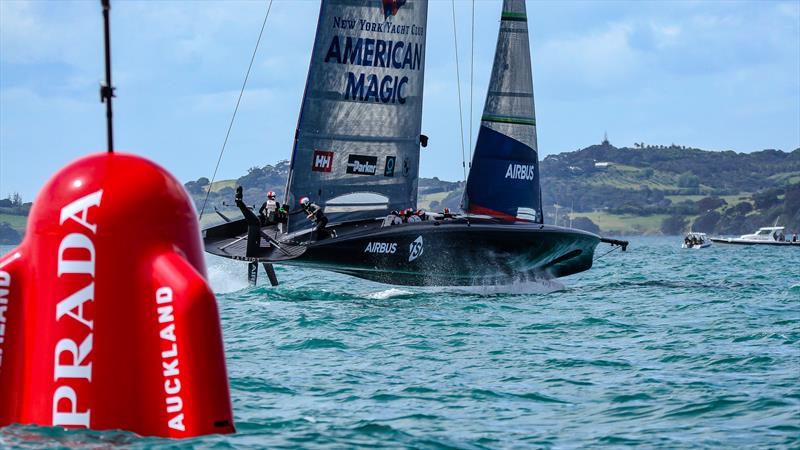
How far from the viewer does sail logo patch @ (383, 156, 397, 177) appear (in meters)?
21.2

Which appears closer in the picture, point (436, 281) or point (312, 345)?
point (312, 345)

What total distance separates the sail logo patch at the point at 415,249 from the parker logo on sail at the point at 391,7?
457 centimetres

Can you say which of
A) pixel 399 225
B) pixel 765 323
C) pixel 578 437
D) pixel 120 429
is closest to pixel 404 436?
pixel 578 437

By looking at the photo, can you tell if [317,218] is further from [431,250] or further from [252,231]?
[431,250]

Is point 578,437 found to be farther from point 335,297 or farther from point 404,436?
point 335,297

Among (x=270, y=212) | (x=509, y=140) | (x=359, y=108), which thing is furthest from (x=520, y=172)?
(x=270, y=212)

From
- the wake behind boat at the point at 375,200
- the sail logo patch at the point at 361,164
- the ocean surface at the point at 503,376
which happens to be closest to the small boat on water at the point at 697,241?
the wake behind boat at the point at 375,200

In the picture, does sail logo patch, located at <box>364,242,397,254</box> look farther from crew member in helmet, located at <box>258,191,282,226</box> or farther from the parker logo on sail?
the parker logo on sail

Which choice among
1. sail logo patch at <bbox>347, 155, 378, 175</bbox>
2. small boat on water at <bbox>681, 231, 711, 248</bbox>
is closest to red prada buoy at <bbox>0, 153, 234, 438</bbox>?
sail logo patch at <bbox>347, 155, 378, 175</bbox>

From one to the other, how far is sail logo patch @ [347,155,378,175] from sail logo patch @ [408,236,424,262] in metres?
2.66

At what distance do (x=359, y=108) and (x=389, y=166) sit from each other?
126 centimetres

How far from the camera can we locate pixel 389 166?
69.6ft

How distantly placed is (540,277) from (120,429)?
17255 millimetres

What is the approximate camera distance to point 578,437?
269 inches
